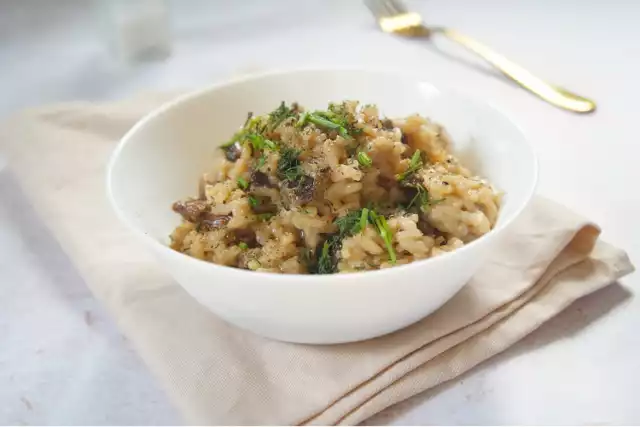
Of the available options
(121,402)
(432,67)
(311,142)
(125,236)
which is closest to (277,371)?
(121,402)

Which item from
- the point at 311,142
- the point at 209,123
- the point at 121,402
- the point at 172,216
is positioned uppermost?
the point at 311,142

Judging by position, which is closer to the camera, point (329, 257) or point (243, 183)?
point (329, 257)

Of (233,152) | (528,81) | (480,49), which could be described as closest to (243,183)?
(233,152)

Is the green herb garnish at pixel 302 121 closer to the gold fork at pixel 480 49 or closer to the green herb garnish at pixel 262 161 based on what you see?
the green herb garnish at pixel 262 161

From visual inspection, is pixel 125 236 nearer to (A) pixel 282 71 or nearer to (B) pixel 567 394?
(A) pixel 282 71

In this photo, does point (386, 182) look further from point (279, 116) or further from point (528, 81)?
point (528, 81)

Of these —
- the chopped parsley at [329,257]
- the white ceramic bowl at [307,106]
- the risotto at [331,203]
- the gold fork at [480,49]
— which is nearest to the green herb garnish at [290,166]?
the risotto at [331,203]

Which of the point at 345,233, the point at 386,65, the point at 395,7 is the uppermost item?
the point at 345,233
